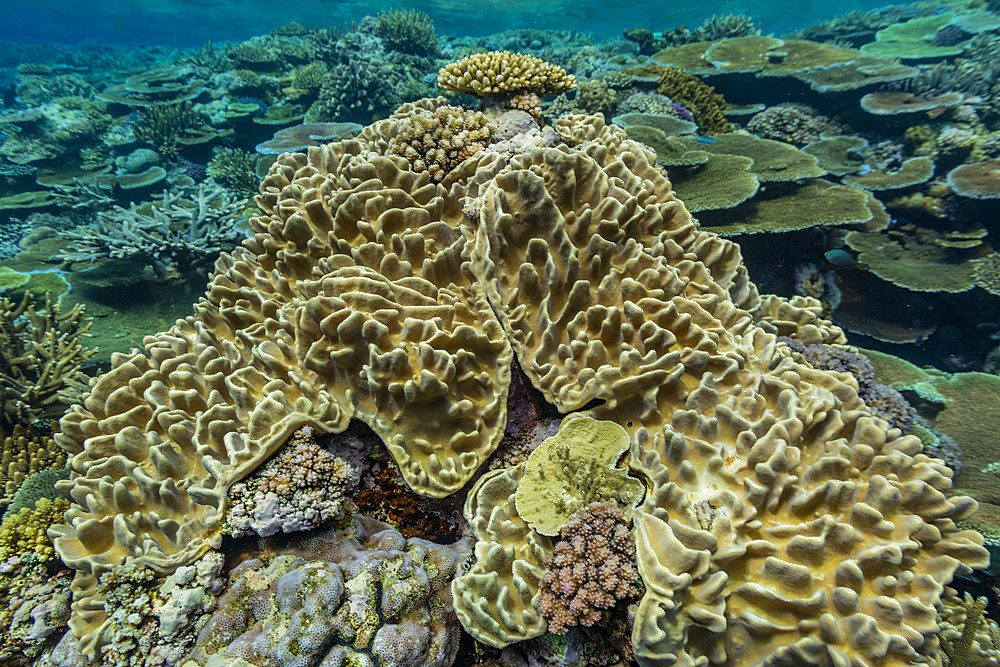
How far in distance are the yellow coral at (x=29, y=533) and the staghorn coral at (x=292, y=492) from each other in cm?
185

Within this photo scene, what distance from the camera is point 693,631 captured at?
86.2 inches

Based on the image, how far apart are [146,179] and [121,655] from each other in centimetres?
1350

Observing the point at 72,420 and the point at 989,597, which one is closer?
the point at 72,420

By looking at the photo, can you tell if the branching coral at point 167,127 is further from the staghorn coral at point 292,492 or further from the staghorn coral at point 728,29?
the staghorn coral at point 728,29

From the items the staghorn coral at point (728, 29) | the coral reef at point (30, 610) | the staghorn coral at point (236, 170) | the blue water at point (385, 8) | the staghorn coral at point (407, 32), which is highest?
the blue water at point (385, 8)

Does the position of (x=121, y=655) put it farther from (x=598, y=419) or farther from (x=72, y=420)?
(x=598, y=419)

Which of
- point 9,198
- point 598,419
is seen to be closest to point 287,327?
point 598,419

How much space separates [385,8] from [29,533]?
69584 mm

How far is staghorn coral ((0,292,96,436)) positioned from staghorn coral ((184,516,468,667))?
3.53 m

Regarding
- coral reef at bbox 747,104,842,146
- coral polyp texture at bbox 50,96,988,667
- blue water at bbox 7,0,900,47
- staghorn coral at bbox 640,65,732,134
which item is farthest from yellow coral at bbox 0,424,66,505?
blue water at bbox 7,0,900,47

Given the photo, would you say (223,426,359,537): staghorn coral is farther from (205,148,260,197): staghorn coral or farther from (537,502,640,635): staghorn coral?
(205,148,260,197): staghorn coral

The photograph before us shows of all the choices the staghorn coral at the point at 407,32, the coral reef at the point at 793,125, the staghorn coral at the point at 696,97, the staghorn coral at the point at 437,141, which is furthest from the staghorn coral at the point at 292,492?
the staghorn coral at the point at 407,32

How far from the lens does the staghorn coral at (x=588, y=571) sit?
2.17 metres

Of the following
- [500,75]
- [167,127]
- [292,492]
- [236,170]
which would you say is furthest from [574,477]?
[167,127]
